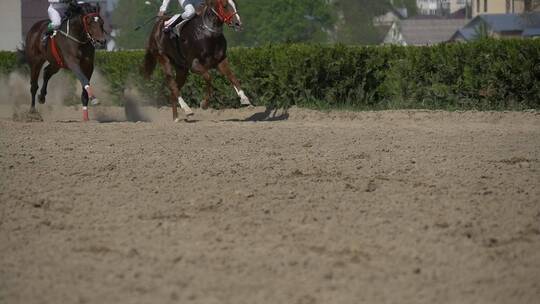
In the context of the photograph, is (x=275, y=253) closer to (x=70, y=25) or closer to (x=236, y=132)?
(x=236, y=132)

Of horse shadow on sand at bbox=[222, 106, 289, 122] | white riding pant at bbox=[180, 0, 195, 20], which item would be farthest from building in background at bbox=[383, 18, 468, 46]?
white riding pant at bbox=[180, 0, 195, 20]

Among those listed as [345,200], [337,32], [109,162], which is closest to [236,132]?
[109,162]

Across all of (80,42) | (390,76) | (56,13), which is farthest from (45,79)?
(390,76)

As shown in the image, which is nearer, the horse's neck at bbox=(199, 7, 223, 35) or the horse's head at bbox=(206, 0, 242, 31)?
the horse's head at bbox=(206, 0, 242, 31)

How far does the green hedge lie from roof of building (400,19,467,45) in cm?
8984

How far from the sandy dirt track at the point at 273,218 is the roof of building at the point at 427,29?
98.8 metres

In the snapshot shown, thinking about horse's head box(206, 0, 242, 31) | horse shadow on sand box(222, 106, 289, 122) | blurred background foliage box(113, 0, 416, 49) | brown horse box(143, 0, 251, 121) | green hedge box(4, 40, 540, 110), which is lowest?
blurred background foliage box(113, 0, 416, 49)

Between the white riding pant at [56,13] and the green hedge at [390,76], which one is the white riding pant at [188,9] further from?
the green hedge at [390,76]

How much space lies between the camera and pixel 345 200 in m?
9.32

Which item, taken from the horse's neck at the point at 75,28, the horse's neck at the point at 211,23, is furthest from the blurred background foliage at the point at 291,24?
the horse's neck at the point at 211,23

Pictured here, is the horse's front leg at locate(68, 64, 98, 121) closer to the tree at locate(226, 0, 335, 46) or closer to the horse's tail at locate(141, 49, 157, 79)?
the horse's tail at locate(141, 49, 157, 79)

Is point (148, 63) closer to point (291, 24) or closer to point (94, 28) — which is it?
point (94, 28)

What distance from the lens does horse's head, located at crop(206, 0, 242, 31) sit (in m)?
17.1

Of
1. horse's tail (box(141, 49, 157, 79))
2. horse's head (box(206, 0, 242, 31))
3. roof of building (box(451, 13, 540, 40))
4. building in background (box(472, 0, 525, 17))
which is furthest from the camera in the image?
building in background (box(472, 0, 525, 17))
